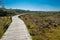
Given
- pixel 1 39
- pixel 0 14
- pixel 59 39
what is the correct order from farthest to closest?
pixel 0 14
pixel 59 39
pixel 1 39

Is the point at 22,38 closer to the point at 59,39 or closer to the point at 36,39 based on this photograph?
the point at 36,39

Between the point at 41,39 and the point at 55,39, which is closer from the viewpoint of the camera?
the point at 41,39

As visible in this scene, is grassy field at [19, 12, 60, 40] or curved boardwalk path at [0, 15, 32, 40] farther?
grassy field at [19, 12, 60, 40]

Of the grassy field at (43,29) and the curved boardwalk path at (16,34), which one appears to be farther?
the grassy field at (43,29)

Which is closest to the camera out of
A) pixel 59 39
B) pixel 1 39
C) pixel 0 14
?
pixel 1 39

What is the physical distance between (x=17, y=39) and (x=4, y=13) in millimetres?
56850

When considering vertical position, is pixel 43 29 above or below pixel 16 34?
below

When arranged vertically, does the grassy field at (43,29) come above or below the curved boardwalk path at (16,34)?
below

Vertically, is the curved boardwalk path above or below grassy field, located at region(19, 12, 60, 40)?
above

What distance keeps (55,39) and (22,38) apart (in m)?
3.82

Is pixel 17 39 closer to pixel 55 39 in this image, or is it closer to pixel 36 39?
pixel 36 39

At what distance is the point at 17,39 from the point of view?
42.9ft

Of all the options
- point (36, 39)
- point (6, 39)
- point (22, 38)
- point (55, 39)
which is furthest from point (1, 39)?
point (55, 39)

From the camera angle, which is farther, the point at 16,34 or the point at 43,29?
the point at 43,29
